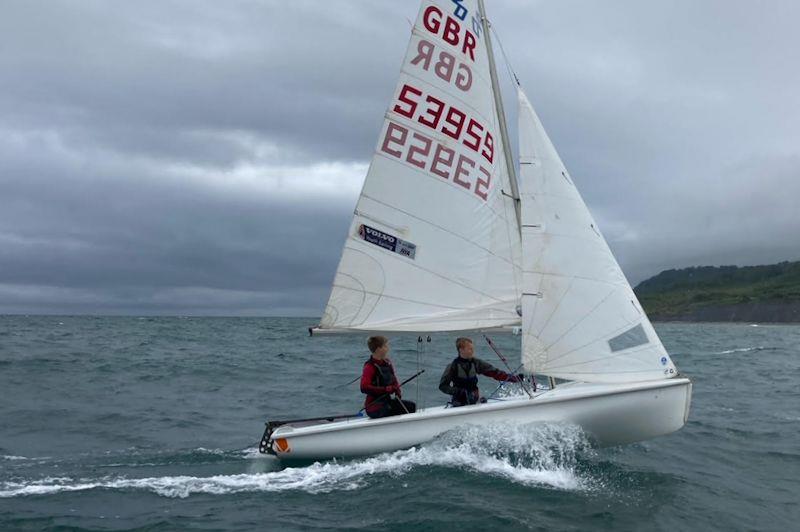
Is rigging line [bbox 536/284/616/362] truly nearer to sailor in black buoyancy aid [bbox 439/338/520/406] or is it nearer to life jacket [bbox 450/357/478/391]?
sailor in black buoyancy aid [bbox 439/338/520/406]

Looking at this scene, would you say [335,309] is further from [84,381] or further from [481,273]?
[84,381]

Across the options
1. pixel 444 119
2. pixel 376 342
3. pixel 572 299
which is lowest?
pixel 376 342

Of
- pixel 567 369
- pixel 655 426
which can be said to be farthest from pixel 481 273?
pixel 655 426

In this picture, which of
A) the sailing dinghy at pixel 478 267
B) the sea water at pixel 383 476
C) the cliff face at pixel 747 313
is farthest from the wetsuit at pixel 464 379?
the cliff face at pixel 747 313

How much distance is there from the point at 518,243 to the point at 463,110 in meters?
1.89

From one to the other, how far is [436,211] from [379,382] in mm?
2320

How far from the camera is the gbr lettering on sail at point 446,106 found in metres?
9.22

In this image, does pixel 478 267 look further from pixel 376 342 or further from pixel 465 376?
pixel 376 342

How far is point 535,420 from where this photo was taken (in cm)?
859

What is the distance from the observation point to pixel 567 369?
889 centimetres

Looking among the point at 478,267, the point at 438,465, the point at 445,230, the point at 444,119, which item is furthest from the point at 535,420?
the point at 444,119

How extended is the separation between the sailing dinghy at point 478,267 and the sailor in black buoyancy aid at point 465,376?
25 centimetres

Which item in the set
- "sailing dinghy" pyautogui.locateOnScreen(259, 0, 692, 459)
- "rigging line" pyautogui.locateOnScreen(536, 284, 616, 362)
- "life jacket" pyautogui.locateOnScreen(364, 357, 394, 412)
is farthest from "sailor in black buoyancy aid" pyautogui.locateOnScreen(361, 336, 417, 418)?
"rigging line" pyautogui.locateOnScreen(536, 284, 616, 362)

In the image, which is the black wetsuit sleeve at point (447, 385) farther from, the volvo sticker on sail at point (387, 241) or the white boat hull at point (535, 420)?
the volvo sticker on sail at point (387, 241)
